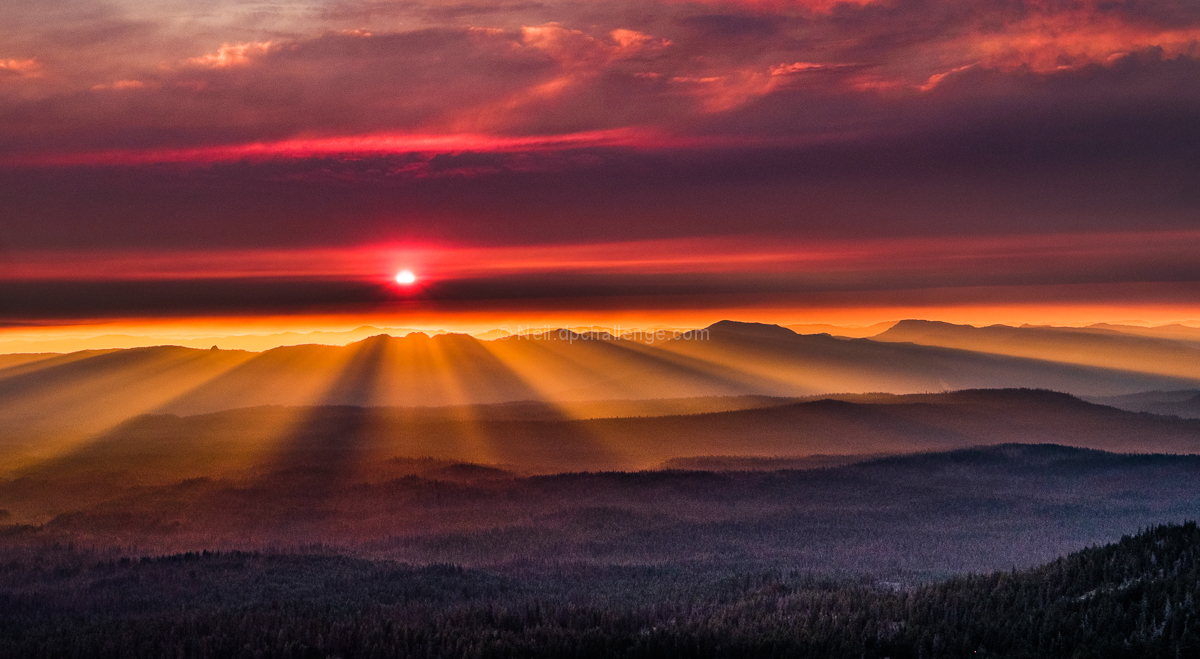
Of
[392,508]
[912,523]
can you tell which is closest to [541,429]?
[392,508]

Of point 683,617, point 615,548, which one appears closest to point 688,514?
point 615,548

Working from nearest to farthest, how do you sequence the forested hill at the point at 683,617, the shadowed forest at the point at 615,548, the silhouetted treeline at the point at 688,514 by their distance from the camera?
the forested hill at the point at 683,617, the shadowed forest at the point at 615,548, the silhouetted treeline at the point at 688,514

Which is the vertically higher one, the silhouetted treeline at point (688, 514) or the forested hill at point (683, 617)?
the forested hill at point (683, 617)

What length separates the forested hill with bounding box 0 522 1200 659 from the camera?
49.9ft

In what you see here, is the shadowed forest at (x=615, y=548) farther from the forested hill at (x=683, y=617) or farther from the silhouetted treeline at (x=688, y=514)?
the silhouetted treeline at (x=688, y=514)

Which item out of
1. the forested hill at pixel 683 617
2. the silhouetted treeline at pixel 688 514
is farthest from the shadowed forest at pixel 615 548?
the silhouetted treeline at pixel 688 514

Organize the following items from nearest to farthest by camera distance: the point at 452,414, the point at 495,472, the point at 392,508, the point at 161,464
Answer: the point at 392,508, the point at 495,472, the point at 161,464, the point at 452,414

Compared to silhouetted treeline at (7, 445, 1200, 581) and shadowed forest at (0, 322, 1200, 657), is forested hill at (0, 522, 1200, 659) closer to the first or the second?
shadowed forest at (0, 322, 1200, 657)

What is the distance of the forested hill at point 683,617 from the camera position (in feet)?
49.9

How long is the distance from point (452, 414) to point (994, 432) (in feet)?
360

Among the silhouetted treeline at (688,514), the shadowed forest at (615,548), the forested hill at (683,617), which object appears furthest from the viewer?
the silhouetted treeline at (688,514)

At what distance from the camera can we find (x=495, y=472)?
82.9 meters

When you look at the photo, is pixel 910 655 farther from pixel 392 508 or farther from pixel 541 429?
pixel 541 429

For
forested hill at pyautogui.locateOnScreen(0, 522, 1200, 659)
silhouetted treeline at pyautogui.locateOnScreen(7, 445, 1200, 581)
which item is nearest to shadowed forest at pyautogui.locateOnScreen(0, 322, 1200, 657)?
forested hill at pyautogui.locateOnScreen(0, 522, 1200, 659)
